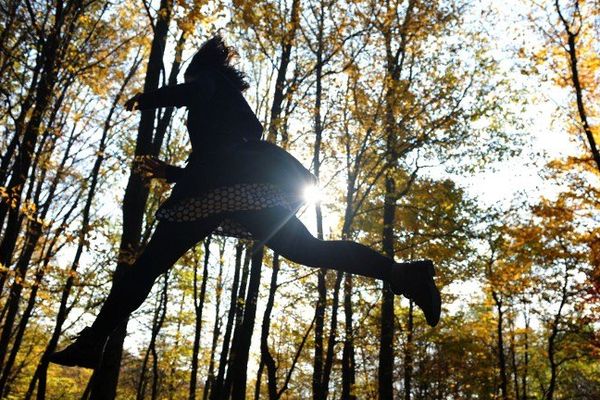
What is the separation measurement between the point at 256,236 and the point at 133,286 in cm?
56

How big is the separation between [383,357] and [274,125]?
787cm

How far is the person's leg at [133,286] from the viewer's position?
1.53 meters

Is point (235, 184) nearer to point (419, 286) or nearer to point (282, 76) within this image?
point (419, 286)

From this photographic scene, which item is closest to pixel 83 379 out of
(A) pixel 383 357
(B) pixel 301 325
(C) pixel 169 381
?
(C) pixel 169 381

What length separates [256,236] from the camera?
6.37 ft

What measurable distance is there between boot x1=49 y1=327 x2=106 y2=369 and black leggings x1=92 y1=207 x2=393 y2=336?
0.10 ft

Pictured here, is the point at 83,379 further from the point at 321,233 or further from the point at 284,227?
the point at 284,227

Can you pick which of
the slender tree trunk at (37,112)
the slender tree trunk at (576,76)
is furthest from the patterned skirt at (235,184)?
the slender tree trunk at (576,76)

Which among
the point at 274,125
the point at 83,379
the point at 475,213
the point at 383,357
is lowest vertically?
the point at 83,379

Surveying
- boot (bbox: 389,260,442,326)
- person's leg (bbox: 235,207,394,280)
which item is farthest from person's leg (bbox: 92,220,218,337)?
boot (bbox: 389,260,442,326)

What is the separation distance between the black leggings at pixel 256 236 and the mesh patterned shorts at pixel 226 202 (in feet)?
0.10

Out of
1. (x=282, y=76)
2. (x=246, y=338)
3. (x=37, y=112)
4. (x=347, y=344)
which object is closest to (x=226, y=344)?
(x=347, y=344)

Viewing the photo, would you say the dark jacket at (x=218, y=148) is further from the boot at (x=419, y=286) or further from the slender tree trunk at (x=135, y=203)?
the slender tree trunk at (x=135, y=203)

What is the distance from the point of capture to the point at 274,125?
6062 millimetres
